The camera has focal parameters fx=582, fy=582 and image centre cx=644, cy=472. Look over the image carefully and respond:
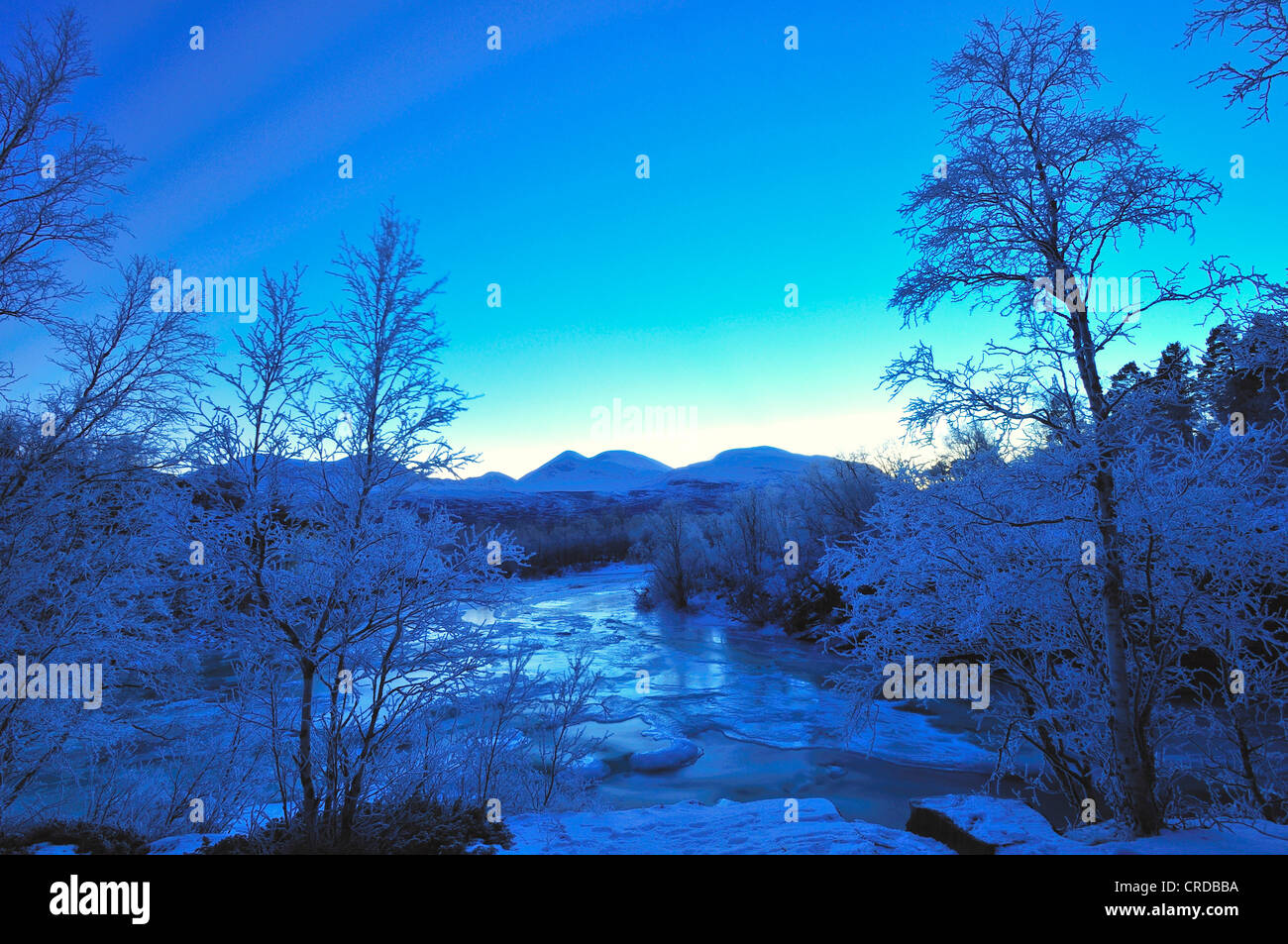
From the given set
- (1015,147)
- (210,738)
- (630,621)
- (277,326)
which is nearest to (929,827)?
(1015,147)

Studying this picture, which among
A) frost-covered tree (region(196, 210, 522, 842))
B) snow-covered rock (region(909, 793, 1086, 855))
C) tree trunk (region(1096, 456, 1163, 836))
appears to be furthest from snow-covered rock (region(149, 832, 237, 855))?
tree trunk (region(1096, 456, 1163, 836))

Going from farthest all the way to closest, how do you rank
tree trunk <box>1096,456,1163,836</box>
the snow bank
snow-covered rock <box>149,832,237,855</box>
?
snow-covered rock <box>149,832,237,855</box>
tree trunk <box>1096,456,1163,836</box>
the snow bank

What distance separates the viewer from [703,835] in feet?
19.2

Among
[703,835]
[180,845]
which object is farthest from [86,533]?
[703,835]

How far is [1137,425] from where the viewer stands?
5.12m

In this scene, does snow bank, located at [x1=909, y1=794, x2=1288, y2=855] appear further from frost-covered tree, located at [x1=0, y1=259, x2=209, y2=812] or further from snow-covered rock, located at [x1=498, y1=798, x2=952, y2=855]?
frost-covered tree, located at [x1=0, y1=259, x2=209, y2=812]

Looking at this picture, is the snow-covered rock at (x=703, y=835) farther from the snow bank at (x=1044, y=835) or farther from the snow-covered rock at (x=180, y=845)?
the snow-covered rock at (x=180, y=845)

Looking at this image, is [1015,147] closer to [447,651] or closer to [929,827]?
[929,827]

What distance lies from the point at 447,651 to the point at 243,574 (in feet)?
7.35

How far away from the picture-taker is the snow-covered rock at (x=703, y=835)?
17.1 ft

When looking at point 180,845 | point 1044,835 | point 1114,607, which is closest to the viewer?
point 1114,607

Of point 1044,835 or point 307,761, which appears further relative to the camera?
point 307,761

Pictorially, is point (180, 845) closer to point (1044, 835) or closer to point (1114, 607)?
point (1044, 835)

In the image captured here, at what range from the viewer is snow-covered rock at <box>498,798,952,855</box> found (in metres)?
5.22
